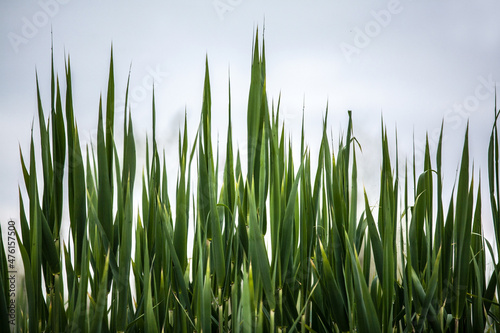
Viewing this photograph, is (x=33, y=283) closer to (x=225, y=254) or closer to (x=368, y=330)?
(x=225, y=254)

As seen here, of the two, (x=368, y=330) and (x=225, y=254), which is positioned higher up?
(x=225, y=254)

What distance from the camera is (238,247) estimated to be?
78 centimetres

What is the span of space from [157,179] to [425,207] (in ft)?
1.69

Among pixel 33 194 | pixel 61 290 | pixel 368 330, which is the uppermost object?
pixel 33 194

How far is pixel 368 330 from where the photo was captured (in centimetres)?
68

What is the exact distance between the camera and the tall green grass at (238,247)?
0.70 metres

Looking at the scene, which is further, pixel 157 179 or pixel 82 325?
pixel 157 179

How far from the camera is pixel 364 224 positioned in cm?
86

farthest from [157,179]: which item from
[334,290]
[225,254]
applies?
[334,290]

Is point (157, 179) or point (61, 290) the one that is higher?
point (157, 179)

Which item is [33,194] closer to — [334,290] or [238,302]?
[238,302]

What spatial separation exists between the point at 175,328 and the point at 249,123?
1.27 feet

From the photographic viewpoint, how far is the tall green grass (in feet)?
2.29

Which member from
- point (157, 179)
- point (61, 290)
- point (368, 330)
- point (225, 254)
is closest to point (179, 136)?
point (157, 179)
